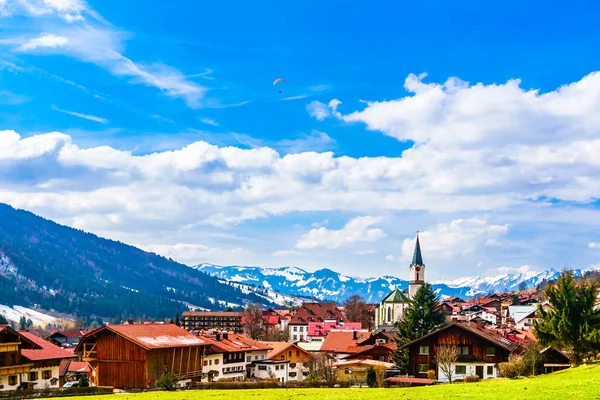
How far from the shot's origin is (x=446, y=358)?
62.7 meters

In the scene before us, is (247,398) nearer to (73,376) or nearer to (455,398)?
(455,398)

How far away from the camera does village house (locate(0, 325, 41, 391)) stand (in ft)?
210

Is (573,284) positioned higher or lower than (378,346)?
higher

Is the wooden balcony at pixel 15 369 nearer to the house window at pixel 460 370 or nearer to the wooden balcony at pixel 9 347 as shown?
the wooden balcony at pixel 9 347

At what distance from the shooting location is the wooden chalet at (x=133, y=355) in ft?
237

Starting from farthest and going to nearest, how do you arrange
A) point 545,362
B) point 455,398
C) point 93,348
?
point 93,348, point 545,362, point 455,398

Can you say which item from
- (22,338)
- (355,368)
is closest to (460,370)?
(355,368)

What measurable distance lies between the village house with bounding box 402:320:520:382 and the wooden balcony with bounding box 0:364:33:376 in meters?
39.1

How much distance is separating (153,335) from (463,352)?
34.7 meters

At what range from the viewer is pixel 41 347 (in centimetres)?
7050

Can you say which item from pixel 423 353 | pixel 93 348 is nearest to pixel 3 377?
pixel 93 348

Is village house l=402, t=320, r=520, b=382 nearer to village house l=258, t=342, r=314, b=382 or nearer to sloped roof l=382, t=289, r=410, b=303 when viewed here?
village house l=258, t=342, r=314, b=382

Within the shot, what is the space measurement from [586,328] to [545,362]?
9.74 meters

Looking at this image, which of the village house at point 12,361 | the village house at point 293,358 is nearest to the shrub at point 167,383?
the village house at point 12,361
